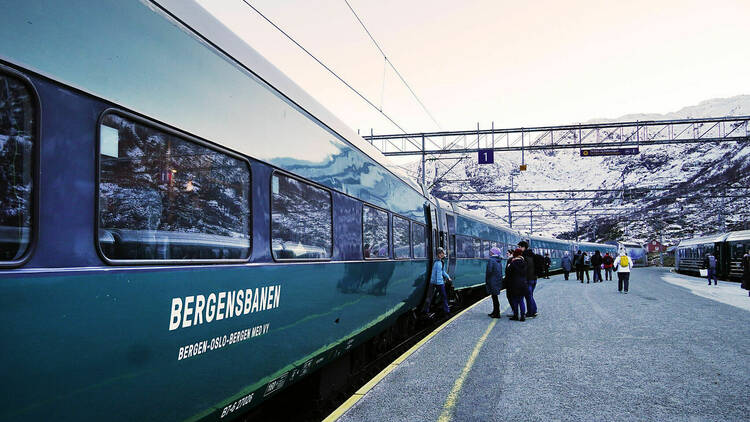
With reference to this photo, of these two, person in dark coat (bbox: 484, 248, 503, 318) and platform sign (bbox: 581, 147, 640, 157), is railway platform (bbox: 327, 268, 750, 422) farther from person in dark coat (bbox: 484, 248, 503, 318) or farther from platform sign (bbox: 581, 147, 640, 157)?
platform sign (bbox: 581, 147, 640, 157)

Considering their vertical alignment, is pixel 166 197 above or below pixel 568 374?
above

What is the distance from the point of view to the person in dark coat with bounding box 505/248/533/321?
11500 millimetres

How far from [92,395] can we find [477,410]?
3.65 m

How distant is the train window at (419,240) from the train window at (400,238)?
0.55 m

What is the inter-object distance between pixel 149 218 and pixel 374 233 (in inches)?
188

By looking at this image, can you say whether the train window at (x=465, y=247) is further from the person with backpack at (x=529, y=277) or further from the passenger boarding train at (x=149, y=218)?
the passenger boarding train at (x=149, y=218)

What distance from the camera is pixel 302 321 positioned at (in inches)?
183

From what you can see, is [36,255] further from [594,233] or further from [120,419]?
[594,233]

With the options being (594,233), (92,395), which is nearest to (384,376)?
(92,395)

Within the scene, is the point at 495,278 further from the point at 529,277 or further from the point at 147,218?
the point at 147,218

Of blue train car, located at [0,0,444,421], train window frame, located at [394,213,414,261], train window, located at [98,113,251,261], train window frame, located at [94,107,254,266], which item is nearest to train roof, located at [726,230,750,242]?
train window frame, located at [394,213,414,261]

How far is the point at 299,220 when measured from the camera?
4805 mm

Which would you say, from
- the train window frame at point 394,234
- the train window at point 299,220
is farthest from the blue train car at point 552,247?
the train window at point 299,220

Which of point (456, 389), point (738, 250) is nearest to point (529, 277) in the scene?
point (456, 389)
